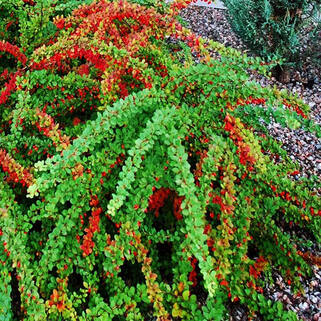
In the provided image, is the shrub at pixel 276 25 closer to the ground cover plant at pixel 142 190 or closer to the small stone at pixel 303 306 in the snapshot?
the ground cover plant at pixel 142 190

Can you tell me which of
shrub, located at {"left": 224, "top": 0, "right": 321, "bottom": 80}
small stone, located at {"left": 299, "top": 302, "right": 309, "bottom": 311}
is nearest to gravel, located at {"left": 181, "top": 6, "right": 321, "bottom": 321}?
small stone, located at {"left": 299, "top": 302, "right": 309, "bottom": 311}

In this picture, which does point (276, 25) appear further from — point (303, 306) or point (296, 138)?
point (303, 306)

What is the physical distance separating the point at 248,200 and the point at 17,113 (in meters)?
1.01

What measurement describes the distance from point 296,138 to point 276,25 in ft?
3.17

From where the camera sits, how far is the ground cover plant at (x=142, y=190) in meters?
1.36

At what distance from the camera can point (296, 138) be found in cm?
268

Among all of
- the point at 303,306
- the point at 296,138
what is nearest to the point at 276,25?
the point at 296,138

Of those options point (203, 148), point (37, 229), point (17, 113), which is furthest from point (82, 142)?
point (37, 229)

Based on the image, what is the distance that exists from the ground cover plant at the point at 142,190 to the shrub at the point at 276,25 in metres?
1.45

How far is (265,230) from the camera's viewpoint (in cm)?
171

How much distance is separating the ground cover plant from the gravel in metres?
0.07

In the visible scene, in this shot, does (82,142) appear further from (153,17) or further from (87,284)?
(153,17)

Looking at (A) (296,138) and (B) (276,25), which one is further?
(B) (276,25)

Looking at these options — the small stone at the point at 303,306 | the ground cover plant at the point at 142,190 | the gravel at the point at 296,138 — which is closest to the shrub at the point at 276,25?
the gravel at the point at 296,138
